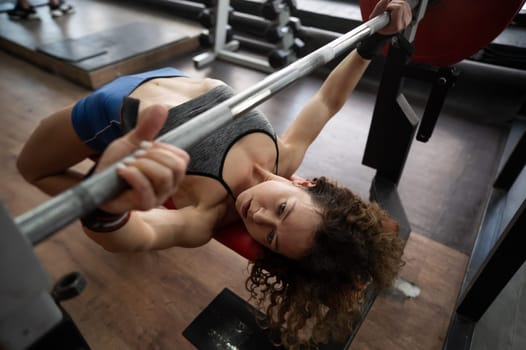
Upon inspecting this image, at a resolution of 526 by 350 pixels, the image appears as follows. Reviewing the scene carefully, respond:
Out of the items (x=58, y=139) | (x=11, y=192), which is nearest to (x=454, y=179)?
(x=58, y=139)

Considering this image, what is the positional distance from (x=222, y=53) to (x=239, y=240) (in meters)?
2.24

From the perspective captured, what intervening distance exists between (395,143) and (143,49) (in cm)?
206

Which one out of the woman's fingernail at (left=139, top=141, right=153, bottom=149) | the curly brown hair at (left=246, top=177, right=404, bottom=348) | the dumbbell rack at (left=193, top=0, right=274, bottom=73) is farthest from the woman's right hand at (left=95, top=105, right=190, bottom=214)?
Result: the dumbbell rack at (left=193, top=0, right=274, bottom=73)

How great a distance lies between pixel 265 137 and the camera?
106 cm

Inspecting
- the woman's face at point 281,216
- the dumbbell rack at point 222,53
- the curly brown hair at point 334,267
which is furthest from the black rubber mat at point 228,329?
the dumbbell rack at point 222,53

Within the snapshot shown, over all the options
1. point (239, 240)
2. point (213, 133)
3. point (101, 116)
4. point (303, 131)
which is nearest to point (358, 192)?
point (303, 131)

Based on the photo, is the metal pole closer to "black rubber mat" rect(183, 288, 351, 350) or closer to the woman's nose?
the woman's nose

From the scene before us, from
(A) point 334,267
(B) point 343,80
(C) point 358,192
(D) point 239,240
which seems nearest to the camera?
(A) point 334,267

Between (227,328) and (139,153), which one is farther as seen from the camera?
(227,328)

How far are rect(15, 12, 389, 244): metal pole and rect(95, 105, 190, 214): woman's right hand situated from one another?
0.02 metres

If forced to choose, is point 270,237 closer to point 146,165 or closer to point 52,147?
point 146,165

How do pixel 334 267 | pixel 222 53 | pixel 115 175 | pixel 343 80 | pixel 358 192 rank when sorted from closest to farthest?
pixel 115 175
pixel 334 267
pixel 343 80
pixel 358 192
pixel 222 53

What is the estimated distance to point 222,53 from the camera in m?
2.91

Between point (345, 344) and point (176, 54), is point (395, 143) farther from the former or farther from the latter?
point (176, 54)
